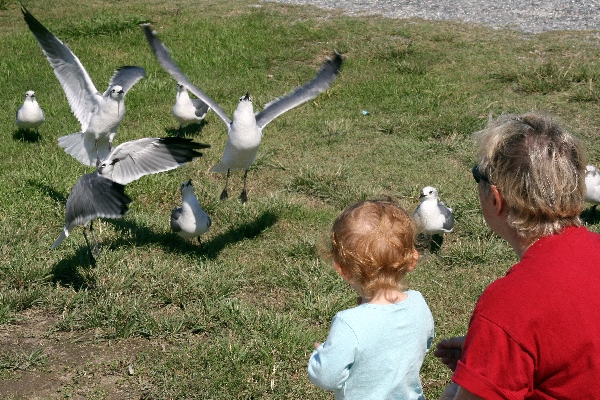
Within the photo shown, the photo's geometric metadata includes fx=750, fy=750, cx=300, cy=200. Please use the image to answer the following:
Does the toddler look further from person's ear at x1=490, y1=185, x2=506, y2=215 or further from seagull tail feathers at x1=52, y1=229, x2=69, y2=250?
seagull tail feathers at x1=52, y1=229, x2=69, y2=250

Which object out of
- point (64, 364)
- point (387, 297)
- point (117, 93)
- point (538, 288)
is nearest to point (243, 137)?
point (117, 93)

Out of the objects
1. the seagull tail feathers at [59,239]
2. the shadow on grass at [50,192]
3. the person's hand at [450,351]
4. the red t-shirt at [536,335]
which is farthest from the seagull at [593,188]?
the shadow on grass at [50,192]

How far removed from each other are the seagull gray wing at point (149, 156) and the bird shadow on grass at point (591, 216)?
320cm

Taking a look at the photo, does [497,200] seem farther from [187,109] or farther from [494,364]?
[187,109]

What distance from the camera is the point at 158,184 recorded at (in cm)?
675

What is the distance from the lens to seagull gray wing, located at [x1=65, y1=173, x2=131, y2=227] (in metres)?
4.91

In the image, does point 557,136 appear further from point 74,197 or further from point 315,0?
point 315,0

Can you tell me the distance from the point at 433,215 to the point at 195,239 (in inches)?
72.6

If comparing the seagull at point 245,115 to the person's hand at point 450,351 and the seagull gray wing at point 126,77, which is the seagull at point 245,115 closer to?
the seagull gray wing at point 126,77

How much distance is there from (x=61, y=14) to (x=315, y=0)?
4575mm

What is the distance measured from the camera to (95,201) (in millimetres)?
4957

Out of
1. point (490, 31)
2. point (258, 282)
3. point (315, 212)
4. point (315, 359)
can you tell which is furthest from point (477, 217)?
point (490, 31)

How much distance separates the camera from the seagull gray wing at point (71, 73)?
7.16 metres

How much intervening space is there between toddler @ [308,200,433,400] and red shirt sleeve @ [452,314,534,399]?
49 cm
